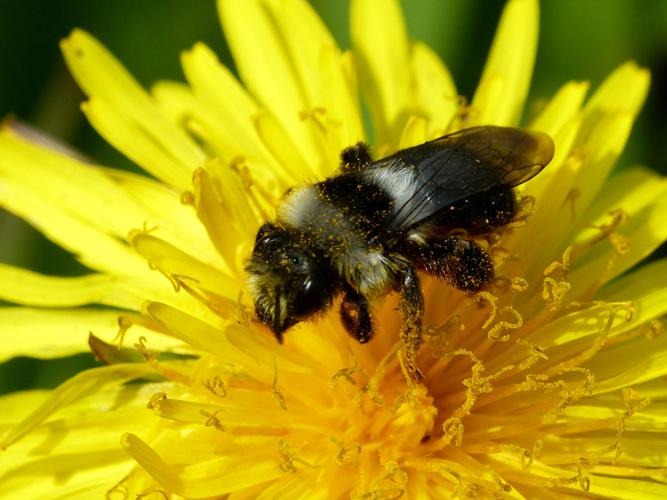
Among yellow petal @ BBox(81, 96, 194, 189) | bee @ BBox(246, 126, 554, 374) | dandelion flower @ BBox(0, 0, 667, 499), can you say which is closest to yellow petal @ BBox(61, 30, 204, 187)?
dandelion flower @ BBox(0, 0, 667, 499)

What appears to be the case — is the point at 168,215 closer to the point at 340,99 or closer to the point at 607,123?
the point at 340,99

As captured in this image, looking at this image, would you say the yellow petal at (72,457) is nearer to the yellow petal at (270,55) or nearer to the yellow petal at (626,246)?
the yellow petal at (270,55)

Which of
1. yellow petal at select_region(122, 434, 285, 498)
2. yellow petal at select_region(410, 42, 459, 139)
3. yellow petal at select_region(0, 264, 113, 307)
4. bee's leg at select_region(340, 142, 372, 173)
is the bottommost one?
yellow petal at select_region(122, 434, 285, 498)

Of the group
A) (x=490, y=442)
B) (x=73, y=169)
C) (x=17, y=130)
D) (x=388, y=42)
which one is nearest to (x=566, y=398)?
(x=490, y=442)

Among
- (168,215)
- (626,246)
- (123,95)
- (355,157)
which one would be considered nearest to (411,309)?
(355,157)

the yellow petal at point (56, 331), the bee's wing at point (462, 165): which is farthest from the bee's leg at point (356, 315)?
the yellow petal at point (56, 331)

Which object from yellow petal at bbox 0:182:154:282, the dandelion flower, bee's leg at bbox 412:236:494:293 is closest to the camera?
bee's leg at bbox 412:236:494:293

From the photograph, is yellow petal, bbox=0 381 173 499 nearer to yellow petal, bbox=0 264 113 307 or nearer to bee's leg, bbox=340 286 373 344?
yellow petal, bbox=0 264 113 307
